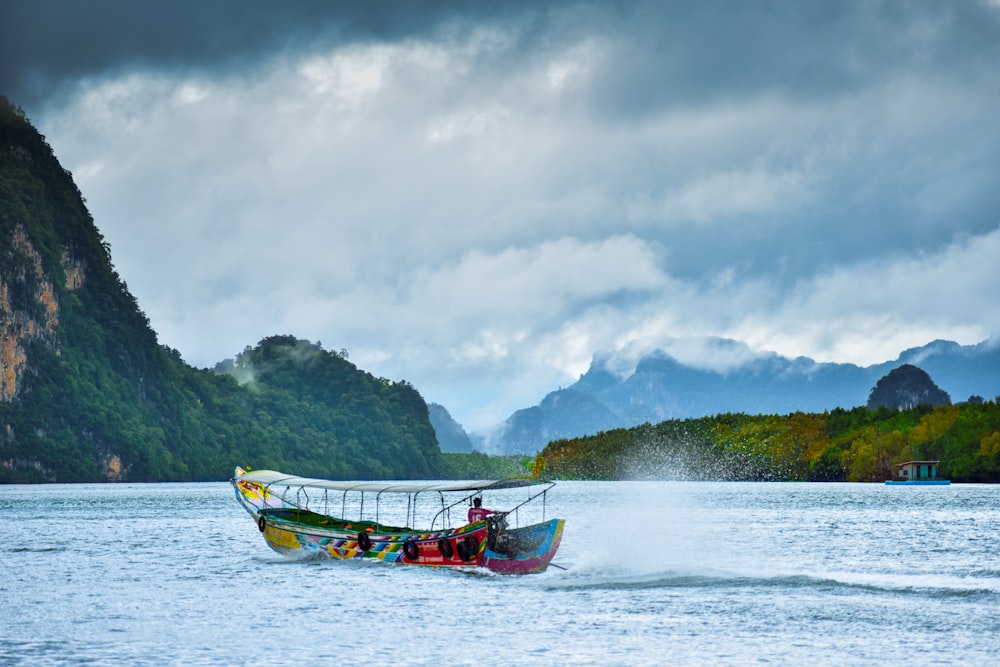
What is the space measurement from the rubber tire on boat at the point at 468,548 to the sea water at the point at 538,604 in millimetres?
1093

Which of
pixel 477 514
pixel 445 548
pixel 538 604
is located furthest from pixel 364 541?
pixel 538 604

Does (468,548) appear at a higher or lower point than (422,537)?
lower

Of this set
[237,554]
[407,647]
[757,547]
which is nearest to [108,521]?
[237,554]

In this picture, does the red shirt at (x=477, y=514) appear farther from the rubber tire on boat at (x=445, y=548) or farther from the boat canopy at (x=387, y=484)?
the rubber tire on boat at (x=445, y=548)

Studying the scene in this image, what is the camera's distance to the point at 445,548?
52.7 meters

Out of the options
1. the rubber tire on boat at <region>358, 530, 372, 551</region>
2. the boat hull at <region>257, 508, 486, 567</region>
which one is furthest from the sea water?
the rubber tire on boat at <region>358, 530, 372, 551</region>

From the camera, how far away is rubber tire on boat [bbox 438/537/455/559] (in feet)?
172

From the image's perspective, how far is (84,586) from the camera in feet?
168

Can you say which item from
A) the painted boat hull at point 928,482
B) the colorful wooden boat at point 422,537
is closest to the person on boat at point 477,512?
the colorful wooden boat at point 422,537

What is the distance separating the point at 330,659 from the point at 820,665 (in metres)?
13.6

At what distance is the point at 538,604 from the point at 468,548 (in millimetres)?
8731

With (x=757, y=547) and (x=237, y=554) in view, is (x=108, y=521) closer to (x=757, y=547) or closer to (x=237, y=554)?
(x=237, y=554)

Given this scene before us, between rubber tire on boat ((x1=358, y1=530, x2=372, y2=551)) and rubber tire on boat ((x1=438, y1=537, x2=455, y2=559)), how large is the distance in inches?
203

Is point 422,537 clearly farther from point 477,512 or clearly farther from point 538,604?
point 538,604
